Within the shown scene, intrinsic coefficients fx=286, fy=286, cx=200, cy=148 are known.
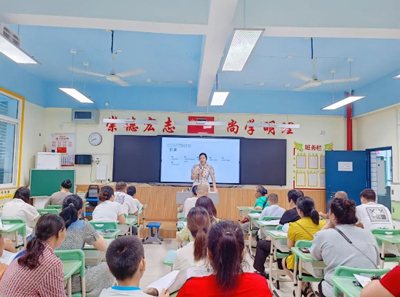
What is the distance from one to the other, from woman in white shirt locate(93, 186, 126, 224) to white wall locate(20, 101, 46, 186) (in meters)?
3.57

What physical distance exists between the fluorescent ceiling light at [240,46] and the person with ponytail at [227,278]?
2.15 meters

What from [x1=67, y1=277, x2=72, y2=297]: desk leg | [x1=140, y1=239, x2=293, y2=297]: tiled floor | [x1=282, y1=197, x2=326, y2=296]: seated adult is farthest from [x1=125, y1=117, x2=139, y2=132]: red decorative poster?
[x1=67, y1=277, x2=72, y2=297]: desk leg

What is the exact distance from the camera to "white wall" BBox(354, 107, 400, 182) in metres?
6.11

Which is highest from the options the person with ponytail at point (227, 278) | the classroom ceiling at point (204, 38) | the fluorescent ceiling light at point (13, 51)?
the classroom ceiling at point (204, 38)

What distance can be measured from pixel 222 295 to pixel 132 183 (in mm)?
6439

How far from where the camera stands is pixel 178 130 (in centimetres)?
760

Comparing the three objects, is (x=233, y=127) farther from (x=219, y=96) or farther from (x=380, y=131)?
(x=380, y=131)

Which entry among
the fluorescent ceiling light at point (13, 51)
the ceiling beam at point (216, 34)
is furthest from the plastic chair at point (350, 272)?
the fluorescent ceiling light at point (13, 51)

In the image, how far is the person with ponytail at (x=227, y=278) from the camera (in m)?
1.28

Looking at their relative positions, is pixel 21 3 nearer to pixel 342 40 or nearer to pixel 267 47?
pixel 267 47

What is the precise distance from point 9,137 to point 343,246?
6732 millimetres

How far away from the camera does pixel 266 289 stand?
1.32 metres

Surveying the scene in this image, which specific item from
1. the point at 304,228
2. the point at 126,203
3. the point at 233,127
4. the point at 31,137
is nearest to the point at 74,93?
the point at 126,203

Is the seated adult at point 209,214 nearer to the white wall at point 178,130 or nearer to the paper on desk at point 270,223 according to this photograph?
the paper on desk at point 270,223
